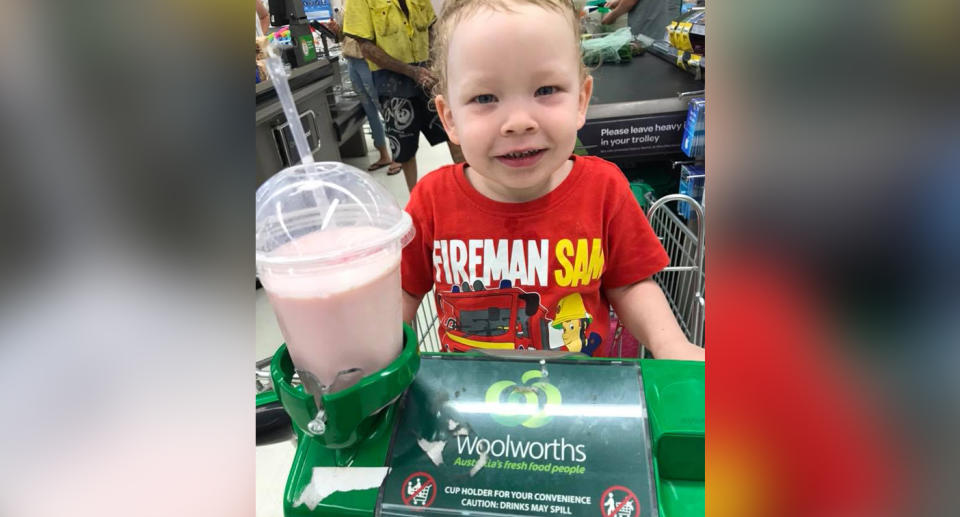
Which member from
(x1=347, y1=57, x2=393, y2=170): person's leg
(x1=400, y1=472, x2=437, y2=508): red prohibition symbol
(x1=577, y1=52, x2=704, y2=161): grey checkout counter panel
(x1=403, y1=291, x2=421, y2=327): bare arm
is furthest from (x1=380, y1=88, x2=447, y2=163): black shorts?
(x1=400, y1=472, x2=437, y2=508): red prohibition symbol

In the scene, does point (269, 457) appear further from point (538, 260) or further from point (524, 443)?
point (524, 443)

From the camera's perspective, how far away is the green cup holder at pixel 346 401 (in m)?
0.40

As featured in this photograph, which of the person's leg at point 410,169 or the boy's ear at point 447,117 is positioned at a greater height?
the boy's ear at point 447,117

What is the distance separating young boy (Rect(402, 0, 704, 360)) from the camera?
2.45ft

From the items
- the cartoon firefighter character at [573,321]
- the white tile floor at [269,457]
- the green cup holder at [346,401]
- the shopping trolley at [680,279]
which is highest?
the green cup holder at [346,401]

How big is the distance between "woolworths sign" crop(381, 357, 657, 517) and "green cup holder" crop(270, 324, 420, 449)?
0.14 feet

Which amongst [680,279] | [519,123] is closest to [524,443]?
[519,123]

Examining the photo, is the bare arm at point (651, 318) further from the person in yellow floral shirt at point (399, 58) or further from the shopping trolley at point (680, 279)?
the person in yellow floral shirt at point (399, 58)

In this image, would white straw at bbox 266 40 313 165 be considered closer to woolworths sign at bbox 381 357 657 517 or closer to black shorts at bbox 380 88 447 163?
woolworths sign at bbox 381 357 657 517

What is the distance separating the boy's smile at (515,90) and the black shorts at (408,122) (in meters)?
2.11

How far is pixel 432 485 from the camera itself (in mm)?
404

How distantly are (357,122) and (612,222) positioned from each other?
3.79m

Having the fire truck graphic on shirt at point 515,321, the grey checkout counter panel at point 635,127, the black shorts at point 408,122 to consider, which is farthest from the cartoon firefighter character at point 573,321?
the black shorts at point 408,122

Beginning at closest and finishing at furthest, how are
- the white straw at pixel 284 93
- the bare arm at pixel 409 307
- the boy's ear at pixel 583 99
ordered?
the white straw at pixel 284 93, the boy's ear at pixel 583 99, the bare arm at pixel 409 307
